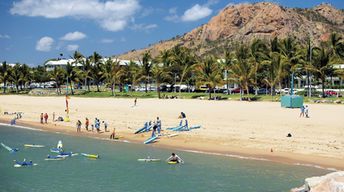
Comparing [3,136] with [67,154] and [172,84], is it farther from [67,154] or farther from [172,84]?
[172,84]

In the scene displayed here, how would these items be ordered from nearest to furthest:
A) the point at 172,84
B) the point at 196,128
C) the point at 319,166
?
the point at 319,166 → the point at 196,128 → the point at 172,84

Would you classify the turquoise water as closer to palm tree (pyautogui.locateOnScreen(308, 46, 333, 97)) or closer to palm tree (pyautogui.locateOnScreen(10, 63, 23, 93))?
palm tree (pyautogui.locateOnScreen(308, 46, 333, 97))

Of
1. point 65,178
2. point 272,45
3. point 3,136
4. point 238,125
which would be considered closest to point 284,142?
point 238,125

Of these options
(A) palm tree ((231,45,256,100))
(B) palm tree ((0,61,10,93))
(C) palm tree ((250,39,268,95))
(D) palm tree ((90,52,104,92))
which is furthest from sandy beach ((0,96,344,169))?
(B) palm tree ((0,61,10,93))

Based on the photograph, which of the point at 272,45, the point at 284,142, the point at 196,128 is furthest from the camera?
the point at 272,45

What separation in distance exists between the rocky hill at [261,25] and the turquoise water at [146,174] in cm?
11969

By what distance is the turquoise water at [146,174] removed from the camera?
19578 millimetres

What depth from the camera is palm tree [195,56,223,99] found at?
63.1 m

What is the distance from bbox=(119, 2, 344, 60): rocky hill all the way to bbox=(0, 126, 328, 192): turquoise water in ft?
393

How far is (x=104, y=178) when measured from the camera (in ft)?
70.4

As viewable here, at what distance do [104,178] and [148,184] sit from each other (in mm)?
2641

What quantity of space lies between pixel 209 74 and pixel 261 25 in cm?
9899

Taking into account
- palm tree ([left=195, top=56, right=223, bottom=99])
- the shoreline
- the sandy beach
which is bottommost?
the shoreline

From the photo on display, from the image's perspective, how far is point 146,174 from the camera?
71.8 ft
